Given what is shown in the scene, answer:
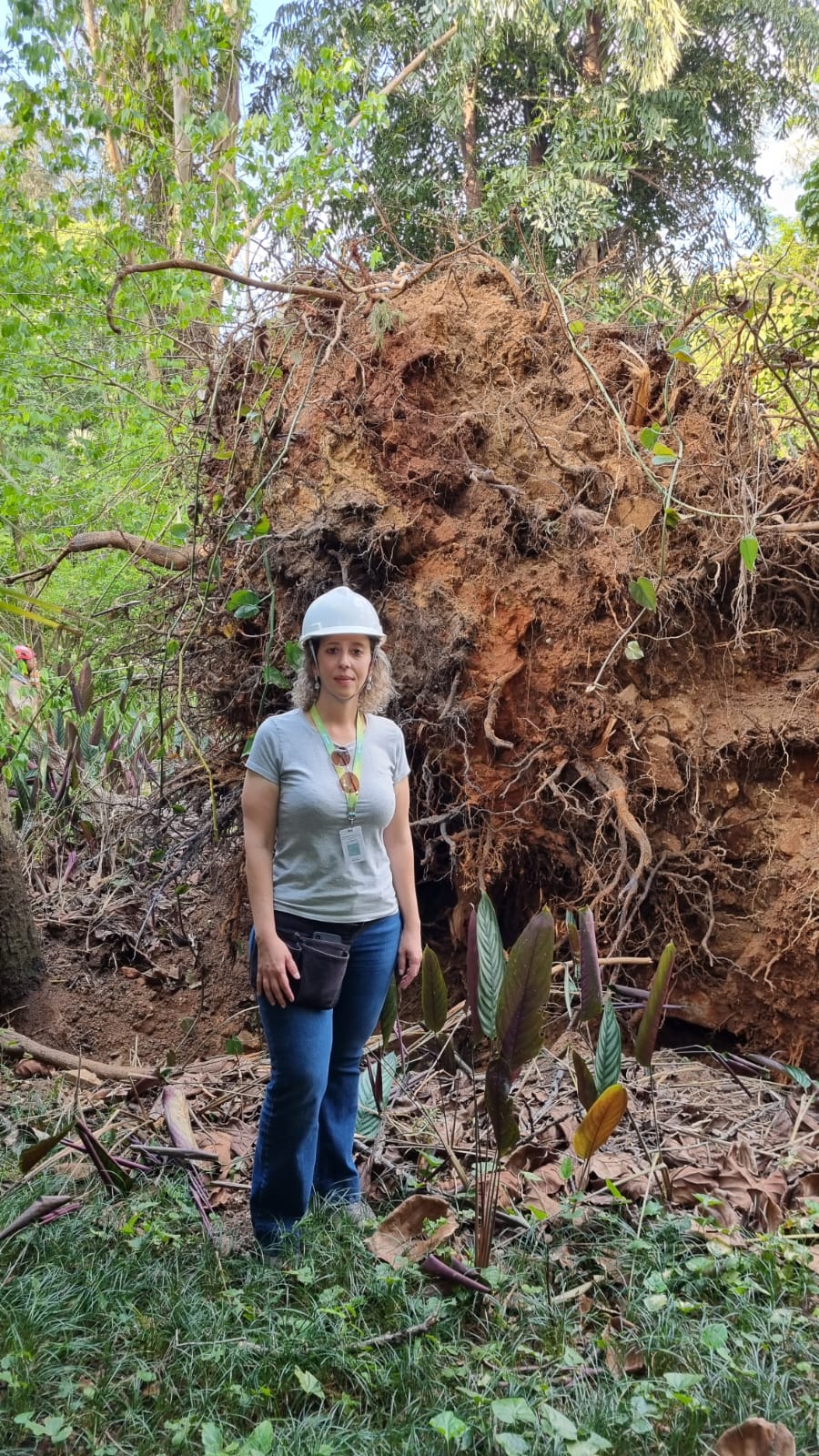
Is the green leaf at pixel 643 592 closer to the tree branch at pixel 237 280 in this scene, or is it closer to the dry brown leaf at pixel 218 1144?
the tree branch at pixel 237 280

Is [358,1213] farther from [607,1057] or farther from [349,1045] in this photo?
[607,1057]

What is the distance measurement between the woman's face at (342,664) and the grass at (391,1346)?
1.44m

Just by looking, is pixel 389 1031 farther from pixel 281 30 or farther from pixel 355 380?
pixel 281 30

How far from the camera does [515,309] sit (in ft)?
16.1

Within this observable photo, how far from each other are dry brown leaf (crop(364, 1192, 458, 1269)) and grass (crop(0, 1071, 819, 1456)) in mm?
57

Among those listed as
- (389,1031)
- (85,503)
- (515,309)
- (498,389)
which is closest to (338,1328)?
(389,1031)

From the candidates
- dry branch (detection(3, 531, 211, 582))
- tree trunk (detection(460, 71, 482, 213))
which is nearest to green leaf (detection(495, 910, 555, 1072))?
dry branch (detection(3, 531, 211, 582))

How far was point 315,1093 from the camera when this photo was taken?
2777 mm

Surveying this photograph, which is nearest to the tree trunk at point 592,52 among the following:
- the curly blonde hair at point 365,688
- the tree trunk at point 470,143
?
the tree trunk at point 470,143

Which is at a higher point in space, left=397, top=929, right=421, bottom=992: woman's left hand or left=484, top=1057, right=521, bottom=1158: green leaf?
left=397, top=929, right=421, bottom=992: woman's left hand

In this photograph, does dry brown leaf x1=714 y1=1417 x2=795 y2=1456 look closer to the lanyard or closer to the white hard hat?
the lanyard

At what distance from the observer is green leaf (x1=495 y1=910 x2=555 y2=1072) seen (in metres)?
2.59

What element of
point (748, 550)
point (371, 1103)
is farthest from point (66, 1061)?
point (748, 550)

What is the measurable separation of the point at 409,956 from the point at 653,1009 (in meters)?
0.72
